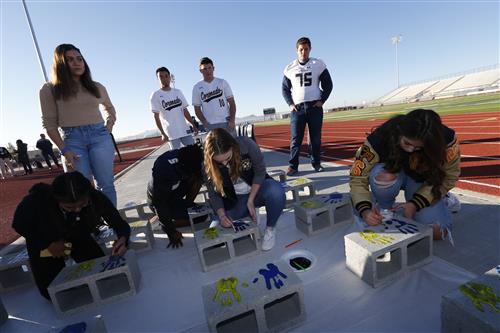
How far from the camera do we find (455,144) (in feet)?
5.96

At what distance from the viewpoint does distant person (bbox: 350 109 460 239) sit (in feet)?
5.63

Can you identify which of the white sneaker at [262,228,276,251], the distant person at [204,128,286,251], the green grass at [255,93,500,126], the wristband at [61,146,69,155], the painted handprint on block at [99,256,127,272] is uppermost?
the wristband at [61,146,69,155]

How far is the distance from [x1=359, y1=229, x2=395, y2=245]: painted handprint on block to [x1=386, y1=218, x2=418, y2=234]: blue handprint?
15 centimetres

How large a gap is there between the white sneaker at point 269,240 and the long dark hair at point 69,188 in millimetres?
1425

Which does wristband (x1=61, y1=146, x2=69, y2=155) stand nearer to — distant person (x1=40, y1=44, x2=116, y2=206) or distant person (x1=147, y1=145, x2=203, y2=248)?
distant person (x1=40, y1=44, x2=116, y2=206)

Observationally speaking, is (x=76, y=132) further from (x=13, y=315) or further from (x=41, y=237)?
(x=13, y=315)

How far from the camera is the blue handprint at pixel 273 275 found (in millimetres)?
1434

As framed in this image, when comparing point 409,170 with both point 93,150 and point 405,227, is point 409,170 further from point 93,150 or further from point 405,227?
point 93,150

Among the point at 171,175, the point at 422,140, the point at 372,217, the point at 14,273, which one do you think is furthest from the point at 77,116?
the point at 422,140

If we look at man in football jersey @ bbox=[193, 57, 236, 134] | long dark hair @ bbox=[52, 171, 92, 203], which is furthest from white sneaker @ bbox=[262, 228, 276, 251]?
man in football jersey @ bbox=[193, 57, 236, 134]

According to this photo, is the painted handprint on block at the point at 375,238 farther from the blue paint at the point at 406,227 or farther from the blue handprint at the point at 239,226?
the blue handprint at the point at 239,226

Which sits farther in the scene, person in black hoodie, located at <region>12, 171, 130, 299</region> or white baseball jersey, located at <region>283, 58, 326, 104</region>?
white baseball jersey, located at <region>283, 58, 326, 104</region>

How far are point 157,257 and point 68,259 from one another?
80 cm

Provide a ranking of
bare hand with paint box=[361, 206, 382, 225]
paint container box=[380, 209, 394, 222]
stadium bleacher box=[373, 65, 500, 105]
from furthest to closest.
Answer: stadium bleacher box=[373, 65, 500, 105], paint container box=[380, 209, 394, 222], bare hand with paint box=[361, 206, 382, 225]
